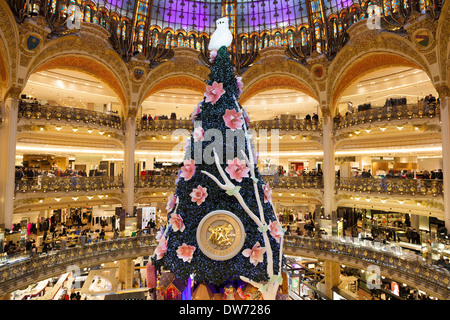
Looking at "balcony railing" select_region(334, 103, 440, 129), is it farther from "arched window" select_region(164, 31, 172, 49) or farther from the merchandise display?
"arched window" select_region(164, 31, 172, 49)

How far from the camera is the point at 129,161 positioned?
62.2 ft

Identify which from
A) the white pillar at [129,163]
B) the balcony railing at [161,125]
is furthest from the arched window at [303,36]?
the white pillar at [129,163]

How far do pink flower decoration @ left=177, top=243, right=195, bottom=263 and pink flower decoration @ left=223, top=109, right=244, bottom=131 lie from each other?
7.62 feet

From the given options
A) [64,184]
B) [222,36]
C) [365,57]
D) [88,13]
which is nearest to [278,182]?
[365,57]

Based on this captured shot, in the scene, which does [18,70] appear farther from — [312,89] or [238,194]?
[312,89]

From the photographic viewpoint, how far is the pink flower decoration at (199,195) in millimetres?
4828

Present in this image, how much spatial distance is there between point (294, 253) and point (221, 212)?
1159 centimetres

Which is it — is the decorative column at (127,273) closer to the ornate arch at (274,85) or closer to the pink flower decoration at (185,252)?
the pink flower decoration at (185,252)

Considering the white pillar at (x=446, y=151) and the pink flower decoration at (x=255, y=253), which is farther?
the white pillar at (x=446, y=151)

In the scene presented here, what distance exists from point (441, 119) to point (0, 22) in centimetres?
2160

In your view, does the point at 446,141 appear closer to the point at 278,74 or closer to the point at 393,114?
the point at 393,114

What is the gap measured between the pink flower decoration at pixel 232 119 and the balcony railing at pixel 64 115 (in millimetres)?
13710

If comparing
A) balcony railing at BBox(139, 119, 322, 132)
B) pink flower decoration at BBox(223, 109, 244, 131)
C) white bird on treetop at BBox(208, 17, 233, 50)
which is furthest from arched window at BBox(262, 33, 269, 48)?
pink flower decoration at BBox(223, 109, 244, 131)
